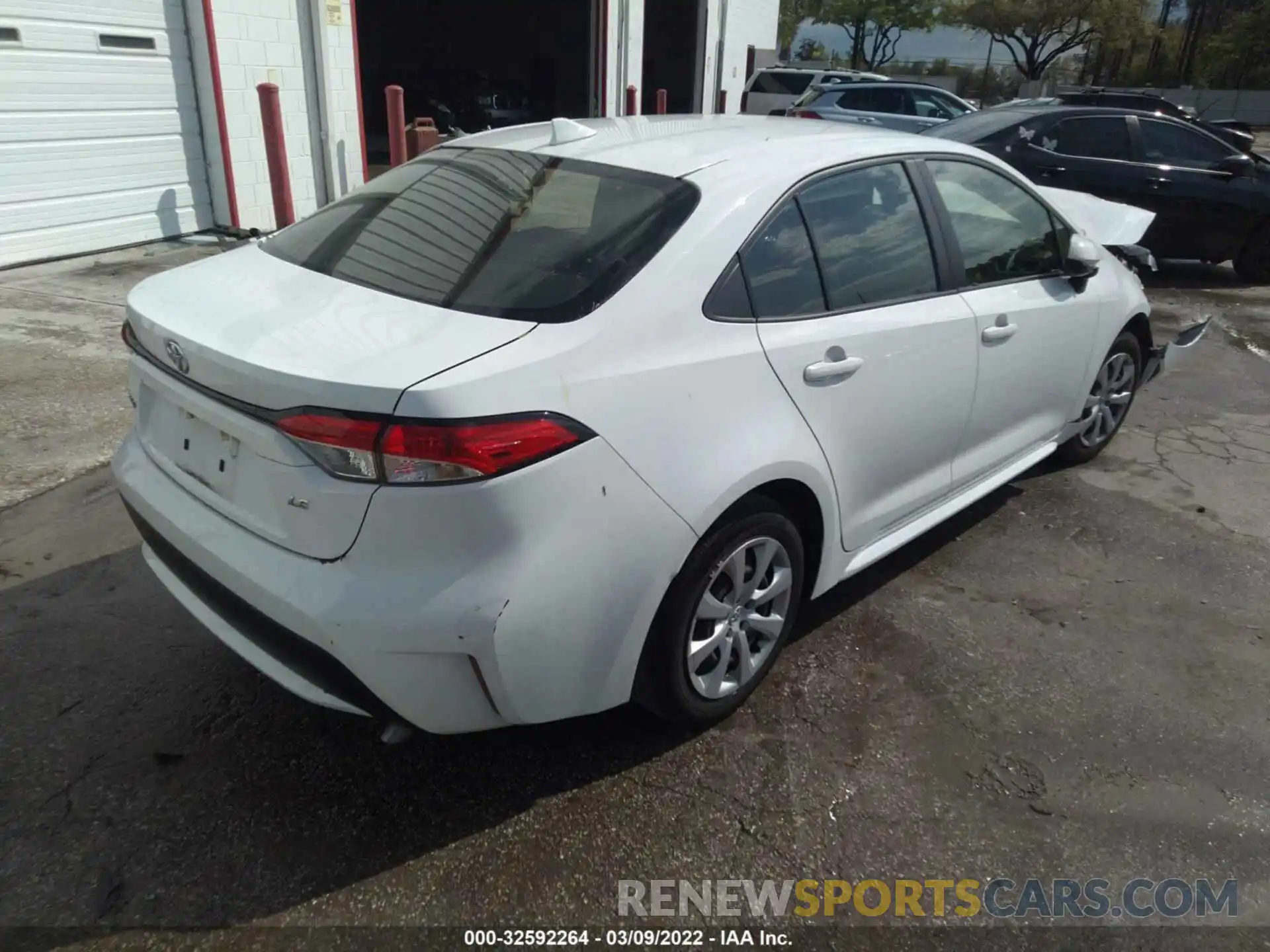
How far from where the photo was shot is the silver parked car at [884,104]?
1443 cm

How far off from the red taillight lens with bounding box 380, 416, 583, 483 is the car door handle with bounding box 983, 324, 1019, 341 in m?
2.09

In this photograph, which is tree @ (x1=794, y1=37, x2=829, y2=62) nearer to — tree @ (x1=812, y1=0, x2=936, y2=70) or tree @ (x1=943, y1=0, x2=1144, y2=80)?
tree @ (x1=812, y1=0, x2=936, y2=70)

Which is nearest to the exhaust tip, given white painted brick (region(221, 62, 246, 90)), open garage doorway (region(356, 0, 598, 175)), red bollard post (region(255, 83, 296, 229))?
red bollard post (region(255, 83, 296, 229))

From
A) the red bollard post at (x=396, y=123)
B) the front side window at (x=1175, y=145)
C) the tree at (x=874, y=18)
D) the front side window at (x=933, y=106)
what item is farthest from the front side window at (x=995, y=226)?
the tree at (x=874, y=18)

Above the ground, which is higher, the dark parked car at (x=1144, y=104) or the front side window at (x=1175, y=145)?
the dark parked car at (x=1144, y=104)

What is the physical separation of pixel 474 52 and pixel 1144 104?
64.3 ft

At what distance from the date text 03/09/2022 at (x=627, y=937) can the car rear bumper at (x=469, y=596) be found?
470 mm

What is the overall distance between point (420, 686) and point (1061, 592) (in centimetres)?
268

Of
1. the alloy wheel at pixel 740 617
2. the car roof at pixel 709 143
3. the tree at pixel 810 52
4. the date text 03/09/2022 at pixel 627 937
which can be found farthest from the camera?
the tree at pixel 810 52

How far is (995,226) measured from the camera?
3.74 m

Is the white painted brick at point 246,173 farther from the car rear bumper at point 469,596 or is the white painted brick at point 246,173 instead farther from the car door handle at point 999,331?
the car door handle at point 999,331

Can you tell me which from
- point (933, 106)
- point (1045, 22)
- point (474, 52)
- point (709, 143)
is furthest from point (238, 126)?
point (1045, 22)

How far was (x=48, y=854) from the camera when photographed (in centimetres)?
233

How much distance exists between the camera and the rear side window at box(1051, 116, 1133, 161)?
9.30 metres
